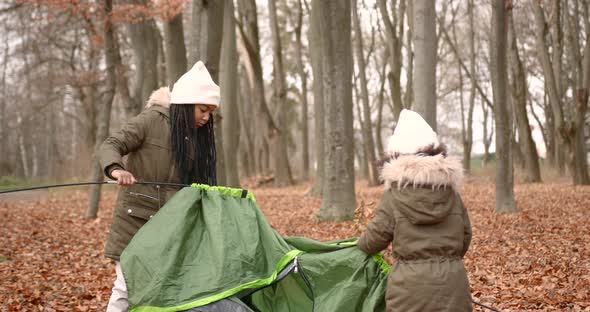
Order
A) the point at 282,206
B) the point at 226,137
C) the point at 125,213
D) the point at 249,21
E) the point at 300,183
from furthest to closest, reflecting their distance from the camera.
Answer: the point at 300,183 → the point at 249,21 → the point at 226,137 → the point at 282,206 → the point at 125,213

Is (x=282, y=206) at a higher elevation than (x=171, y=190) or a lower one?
lower

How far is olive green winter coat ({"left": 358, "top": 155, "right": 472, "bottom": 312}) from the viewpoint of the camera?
11.1 ft

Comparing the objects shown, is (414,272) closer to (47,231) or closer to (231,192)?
(231,192)

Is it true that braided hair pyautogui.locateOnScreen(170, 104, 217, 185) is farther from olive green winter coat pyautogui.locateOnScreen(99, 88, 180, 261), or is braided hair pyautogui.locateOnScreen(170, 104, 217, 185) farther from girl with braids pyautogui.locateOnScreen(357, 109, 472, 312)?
girl with braids pyautogui.locateOnScreen(357, 109, 472, 312)

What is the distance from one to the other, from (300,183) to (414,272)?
23046 millimetres

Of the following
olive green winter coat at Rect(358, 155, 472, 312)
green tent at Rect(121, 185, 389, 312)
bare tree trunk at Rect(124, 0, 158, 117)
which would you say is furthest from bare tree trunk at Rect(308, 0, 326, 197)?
olive green winter coat at Rect(358, 155, 472, 312)

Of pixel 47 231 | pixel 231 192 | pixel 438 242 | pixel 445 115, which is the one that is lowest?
pixel 47 231

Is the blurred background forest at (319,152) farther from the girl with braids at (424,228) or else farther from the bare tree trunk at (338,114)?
the girl with braids at (424,228)

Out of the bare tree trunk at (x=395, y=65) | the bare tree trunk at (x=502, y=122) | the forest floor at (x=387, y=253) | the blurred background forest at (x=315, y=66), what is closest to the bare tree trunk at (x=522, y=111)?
the blurred background forest at (x=315, y=66)

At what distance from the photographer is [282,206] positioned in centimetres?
1523

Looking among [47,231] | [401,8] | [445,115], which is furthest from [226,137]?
[445,115]

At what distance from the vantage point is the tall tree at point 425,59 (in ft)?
27.9

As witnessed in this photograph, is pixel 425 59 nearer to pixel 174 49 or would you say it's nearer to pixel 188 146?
pixel 188 146

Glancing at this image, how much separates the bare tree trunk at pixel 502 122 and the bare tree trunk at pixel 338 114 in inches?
134
